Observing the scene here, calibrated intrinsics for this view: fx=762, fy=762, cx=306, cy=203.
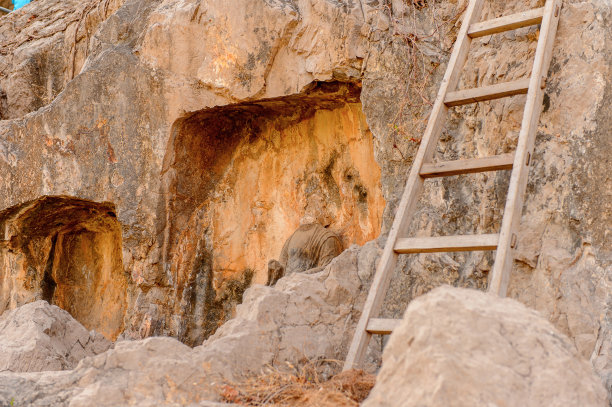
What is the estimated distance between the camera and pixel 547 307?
12.8 ft

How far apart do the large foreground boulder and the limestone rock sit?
3410mm

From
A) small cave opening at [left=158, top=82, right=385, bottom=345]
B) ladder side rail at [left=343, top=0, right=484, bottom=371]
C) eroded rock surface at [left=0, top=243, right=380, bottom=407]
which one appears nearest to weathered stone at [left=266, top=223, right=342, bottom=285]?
small cave opening at [left=158, top=82, right=385, bottom=345]

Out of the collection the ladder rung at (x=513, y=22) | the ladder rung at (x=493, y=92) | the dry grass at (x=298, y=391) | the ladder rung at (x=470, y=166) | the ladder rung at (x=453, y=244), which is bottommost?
the dry grass at (x=298, y=391)

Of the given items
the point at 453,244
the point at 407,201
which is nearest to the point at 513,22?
the point at 407,201

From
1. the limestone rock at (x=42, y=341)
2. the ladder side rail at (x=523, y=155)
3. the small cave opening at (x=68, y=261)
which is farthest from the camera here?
the small cave opening at (x=68, y=261)

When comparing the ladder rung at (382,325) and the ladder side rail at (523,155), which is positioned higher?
the ladder side rail at (523,155)

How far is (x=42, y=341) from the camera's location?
210 inches

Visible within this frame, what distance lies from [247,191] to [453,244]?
4020mm

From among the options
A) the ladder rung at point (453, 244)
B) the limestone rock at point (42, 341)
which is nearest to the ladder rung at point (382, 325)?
the ladder rung at point (453, 244)

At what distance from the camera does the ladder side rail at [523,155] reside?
11.2 ft

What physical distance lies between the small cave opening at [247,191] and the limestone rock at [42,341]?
47.0 inches

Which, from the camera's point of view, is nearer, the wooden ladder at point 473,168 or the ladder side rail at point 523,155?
the ladder side rail at point 523,155

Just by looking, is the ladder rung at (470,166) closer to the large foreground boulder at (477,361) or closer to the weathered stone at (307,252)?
the large foreground boulder at (477,361)

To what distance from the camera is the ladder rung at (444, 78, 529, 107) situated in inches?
154
